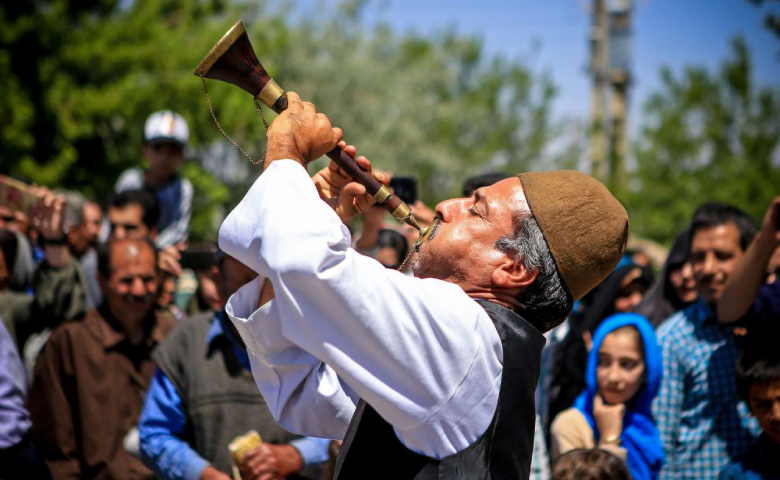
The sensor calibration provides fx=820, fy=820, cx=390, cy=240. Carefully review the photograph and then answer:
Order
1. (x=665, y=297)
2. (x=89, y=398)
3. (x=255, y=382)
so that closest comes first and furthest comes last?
(x=255, y=382) < (x=89, y=398) < (x=665, y=297)

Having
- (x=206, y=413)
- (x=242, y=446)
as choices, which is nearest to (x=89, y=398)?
(x=206, y=413)

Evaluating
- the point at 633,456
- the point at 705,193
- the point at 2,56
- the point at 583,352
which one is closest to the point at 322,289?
the point at 633,456

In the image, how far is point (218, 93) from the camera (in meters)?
14.6

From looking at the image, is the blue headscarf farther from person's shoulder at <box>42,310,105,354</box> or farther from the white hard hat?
the white hard hat

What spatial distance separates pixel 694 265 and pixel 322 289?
301 centimetres

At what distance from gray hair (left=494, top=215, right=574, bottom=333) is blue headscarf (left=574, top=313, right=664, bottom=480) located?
1917 millimetres

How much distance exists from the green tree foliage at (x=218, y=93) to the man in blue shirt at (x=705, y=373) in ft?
33.3

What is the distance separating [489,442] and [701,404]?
2404mm

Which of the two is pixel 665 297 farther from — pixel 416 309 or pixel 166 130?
pixel 166 130

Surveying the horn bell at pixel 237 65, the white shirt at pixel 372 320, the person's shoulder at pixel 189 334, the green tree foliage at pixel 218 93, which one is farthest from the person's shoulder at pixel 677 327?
the green tree foliage at pixel 218 93

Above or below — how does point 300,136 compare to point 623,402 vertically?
above

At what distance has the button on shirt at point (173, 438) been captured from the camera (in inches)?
130

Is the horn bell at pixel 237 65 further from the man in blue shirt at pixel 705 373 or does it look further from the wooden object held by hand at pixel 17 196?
the wooden object held by hand at pixel 17 196

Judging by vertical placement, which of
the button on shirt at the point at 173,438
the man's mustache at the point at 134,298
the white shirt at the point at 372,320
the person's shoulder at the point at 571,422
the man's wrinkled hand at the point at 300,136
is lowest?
the button on shirt at the point at 173,438
